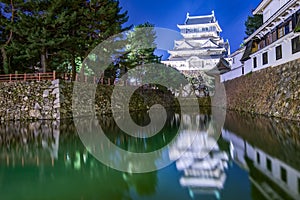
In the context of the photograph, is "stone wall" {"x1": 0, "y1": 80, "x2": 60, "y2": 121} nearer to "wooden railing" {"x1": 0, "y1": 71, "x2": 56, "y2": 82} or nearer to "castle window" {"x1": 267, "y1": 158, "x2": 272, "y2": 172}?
"wooden railing" {"x1": 0, "y1": 71, "x2": 56, "y2": 82}

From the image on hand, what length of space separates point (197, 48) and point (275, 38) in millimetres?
22960

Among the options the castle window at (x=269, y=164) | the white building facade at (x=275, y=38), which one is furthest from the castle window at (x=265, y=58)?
the castle window at (x=269, y=164)

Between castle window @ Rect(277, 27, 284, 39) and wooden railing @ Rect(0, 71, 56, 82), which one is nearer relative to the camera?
castle window @ Rect(277, 27, 284, 39)

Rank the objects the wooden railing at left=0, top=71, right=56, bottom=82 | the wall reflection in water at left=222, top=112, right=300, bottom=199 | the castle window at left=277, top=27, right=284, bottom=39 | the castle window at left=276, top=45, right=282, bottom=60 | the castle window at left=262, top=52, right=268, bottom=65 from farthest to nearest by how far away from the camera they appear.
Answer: the wooden railing at left=0, top=71, right=56, bottom=82 < the castle window at left=262, top=52, right=268, bottom=65 < the castle window at left=276, top=45, right=282, bottom=60 < the castle window at left=277, top=27, right=284, bottom=39 < the wall reflection in water at left=222, top=112, right=300, bottom=199

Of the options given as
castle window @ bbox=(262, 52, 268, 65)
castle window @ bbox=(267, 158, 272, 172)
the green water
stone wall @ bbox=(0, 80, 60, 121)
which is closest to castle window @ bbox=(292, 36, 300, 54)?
castle window @ bbox=(262, 52, 268, 65)

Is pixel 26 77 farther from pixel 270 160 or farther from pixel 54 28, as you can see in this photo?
pixel 270 160

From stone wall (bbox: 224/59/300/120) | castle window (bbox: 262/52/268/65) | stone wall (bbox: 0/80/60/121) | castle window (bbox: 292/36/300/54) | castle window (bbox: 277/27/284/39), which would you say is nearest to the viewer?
stone wall (bbox: 224/59/300/120)

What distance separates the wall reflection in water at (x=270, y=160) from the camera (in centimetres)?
337

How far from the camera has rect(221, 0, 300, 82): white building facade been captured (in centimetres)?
1143

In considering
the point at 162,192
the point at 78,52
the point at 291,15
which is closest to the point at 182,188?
the point at 162,192

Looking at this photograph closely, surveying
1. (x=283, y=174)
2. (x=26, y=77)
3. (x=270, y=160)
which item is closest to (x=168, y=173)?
(x=283, y=174)

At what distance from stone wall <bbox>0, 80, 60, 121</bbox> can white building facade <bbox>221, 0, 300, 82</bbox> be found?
10989 millimetres

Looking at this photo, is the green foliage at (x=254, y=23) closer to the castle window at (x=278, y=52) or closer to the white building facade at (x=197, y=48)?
the white building facade at (x=197, y=48)

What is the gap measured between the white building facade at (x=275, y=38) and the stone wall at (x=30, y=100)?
10989 mm
